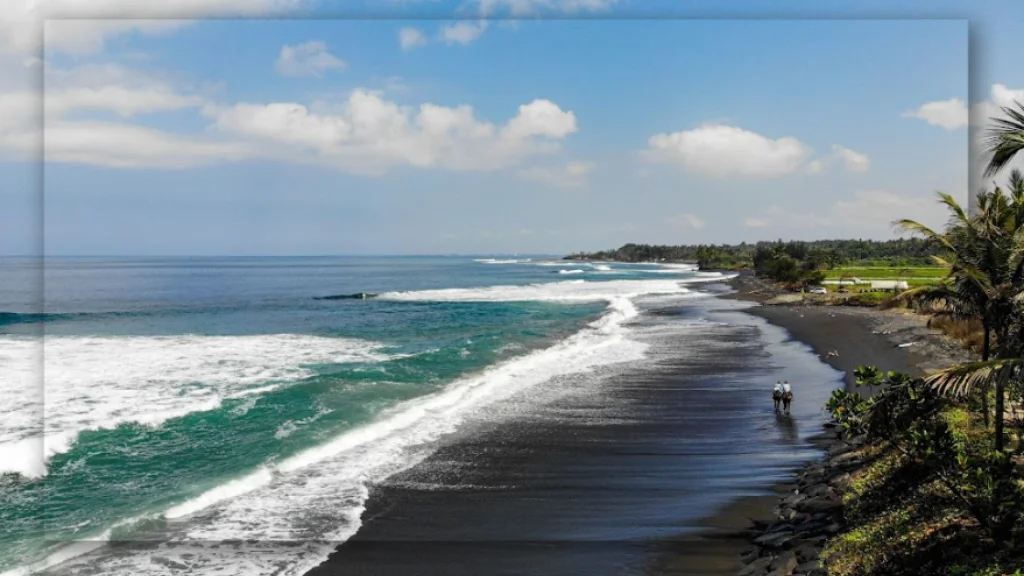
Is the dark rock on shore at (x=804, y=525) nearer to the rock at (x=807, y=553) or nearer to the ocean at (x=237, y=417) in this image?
the rock at (x=807, y=553)

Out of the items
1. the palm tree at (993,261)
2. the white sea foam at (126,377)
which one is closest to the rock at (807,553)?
the palm tree at (993,261)

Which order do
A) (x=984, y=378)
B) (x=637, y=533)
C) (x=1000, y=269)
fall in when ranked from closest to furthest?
(x=984, y=378) → (x=1000, y=269) → (x=637, y=533)

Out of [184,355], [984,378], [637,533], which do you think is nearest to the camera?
[984,378]

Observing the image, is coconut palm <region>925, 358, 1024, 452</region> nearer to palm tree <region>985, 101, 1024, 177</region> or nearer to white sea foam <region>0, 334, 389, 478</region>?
palm tree <region>985, 101, 1024, 177</region>

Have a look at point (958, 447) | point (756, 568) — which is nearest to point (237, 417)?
point (756, 568)

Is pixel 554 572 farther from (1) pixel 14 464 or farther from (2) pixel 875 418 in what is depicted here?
(1) pixel 14 464

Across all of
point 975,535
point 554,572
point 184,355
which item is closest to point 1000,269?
point 975,535
